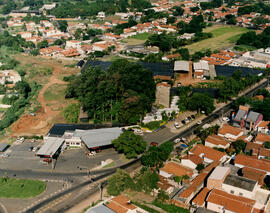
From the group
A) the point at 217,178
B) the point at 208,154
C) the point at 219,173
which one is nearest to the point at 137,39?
the point at 208,154

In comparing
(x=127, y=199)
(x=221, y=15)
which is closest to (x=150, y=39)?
(x=221, y=15)

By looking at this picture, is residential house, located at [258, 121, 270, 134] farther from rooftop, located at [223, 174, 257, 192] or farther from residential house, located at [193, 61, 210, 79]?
residential house, located at [193, 61, 210, 79]

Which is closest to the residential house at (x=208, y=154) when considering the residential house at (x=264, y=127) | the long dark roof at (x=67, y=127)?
the residential house at (x=264, y=127)

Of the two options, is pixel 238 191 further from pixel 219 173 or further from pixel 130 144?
pixel 130 144

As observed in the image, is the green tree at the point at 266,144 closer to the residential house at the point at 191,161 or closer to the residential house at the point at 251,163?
the residential house at the point at 251,163

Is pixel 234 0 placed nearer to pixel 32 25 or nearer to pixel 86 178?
pixel 32 25

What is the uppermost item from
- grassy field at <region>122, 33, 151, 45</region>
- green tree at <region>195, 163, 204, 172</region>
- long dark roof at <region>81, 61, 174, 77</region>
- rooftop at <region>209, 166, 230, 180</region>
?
grassy field at <region>122, 33, 151, 45</region>

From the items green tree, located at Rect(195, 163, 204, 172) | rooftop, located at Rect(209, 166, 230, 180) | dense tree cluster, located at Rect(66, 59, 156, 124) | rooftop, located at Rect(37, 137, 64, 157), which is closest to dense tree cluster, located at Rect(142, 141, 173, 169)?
green tree, located at Rect(195, 163, 204, 172)
